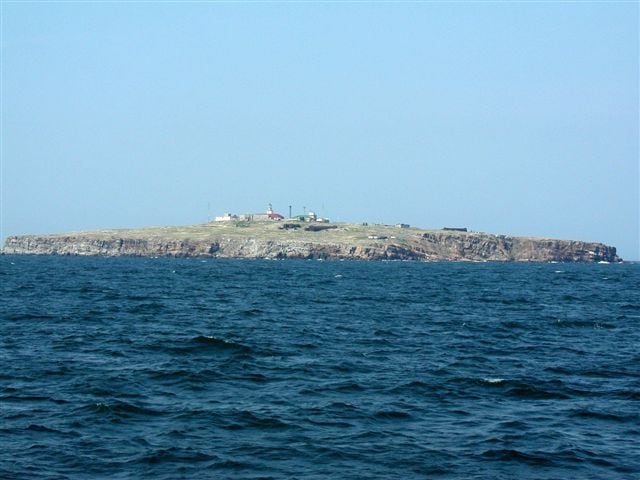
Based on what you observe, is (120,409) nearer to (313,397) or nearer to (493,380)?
(313,397)

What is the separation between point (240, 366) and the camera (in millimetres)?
31000

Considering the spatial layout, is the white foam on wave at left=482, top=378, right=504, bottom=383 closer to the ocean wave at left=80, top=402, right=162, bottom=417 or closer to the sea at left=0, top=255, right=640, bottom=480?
the sea at left=0, top=255, right=640, bottom=480

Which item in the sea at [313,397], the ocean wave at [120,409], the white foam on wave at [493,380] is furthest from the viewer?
the white foam on wave at [493,380]

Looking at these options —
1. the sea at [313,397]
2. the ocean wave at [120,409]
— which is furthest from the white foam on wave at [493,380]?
the ocean wave at [120,409]

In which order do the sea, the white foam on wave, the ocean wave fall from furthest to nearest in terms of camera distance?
the white foam on wave
the ocean wave
the sea

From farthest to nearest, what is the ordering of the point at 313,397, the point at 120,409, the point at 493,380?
1. the point at 493,380
2. the point at 313,397
3. the point at 120,409

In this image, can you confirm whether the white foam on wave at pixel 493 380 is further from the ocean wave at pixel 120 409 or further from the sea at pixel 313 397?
the ocean wave at pixel 120 409

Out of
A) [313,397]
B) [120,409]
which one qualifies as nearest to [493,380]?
[313,397]

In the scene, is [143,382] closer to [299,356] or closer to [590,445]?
[299,356]

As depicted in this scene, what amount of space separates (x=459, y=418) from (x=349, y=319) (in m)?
27.6

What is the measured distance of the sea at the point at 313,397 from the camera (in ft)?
61.5

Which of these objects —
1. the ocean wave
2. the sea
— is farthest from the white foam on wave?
the ocean wave

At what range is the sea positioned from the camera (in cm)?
1873

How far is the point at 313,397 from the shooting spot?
25.5 metres
